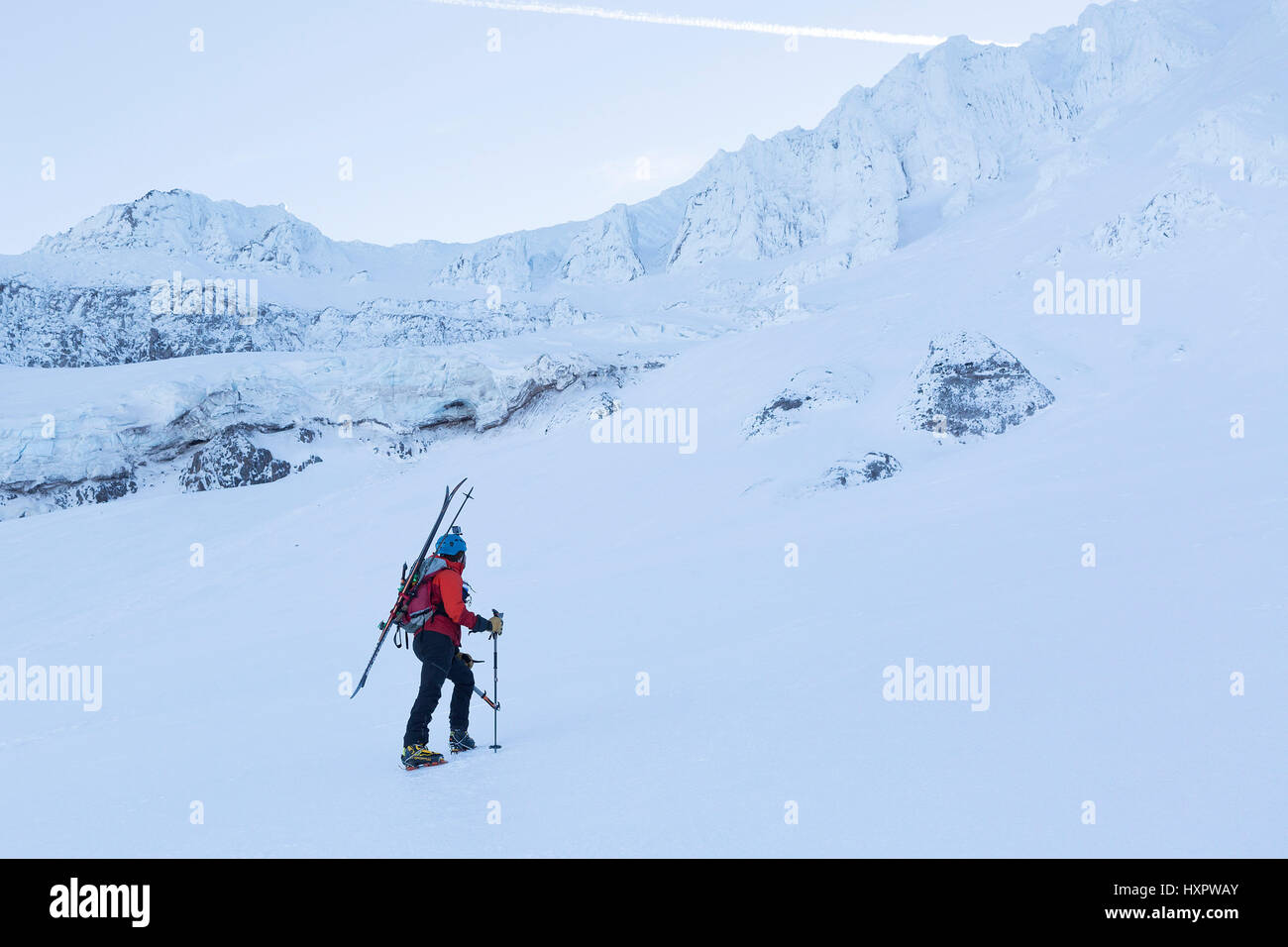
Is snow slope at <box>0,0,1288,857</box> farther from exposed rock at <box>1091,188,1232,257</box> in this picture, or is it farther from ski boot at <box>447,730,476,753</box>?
ski boot at <box>447,730,476,753</box>

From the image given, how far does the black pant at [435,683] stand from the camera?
6.07 metres

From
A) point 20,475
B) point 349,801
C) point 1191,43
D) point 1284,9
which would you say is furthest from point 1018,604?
point 1191,43

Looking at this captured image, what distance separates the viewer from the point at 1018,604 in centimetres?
720

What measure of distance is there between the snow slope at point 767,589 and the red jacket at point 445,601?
99 cm

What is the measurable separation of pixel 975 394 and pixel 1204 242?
30.6ft

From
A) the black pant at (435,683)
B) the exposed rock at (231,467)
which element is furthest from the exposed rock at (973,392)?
the exposed rock at (231,467)

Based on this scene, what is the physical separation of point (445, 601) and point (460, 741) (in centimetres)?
106

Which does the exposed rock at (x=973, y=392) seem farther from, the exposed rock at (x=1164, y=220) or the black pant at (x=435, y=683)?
the black pant at (x=435, y=683)

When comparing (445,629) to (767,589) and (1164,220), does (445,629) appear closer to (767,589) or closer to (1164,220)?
(767,589)

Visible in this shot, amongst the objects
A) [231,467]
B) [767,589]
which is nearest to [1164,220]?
[767,589]

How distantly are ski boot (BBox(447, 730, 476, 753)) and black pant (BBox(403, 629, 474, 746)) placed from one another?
4 centimetres

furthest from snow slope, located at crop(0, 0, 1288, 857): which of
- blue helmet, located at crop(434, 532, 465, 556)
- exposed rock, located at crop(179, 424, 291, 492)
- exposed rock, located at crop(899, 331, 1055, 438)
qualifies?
blue helmet, located at crop(434, 532, 465, 556)

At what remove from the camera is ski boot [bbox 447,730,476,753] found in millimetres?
6375

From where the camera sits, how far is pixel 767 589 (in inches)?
386
